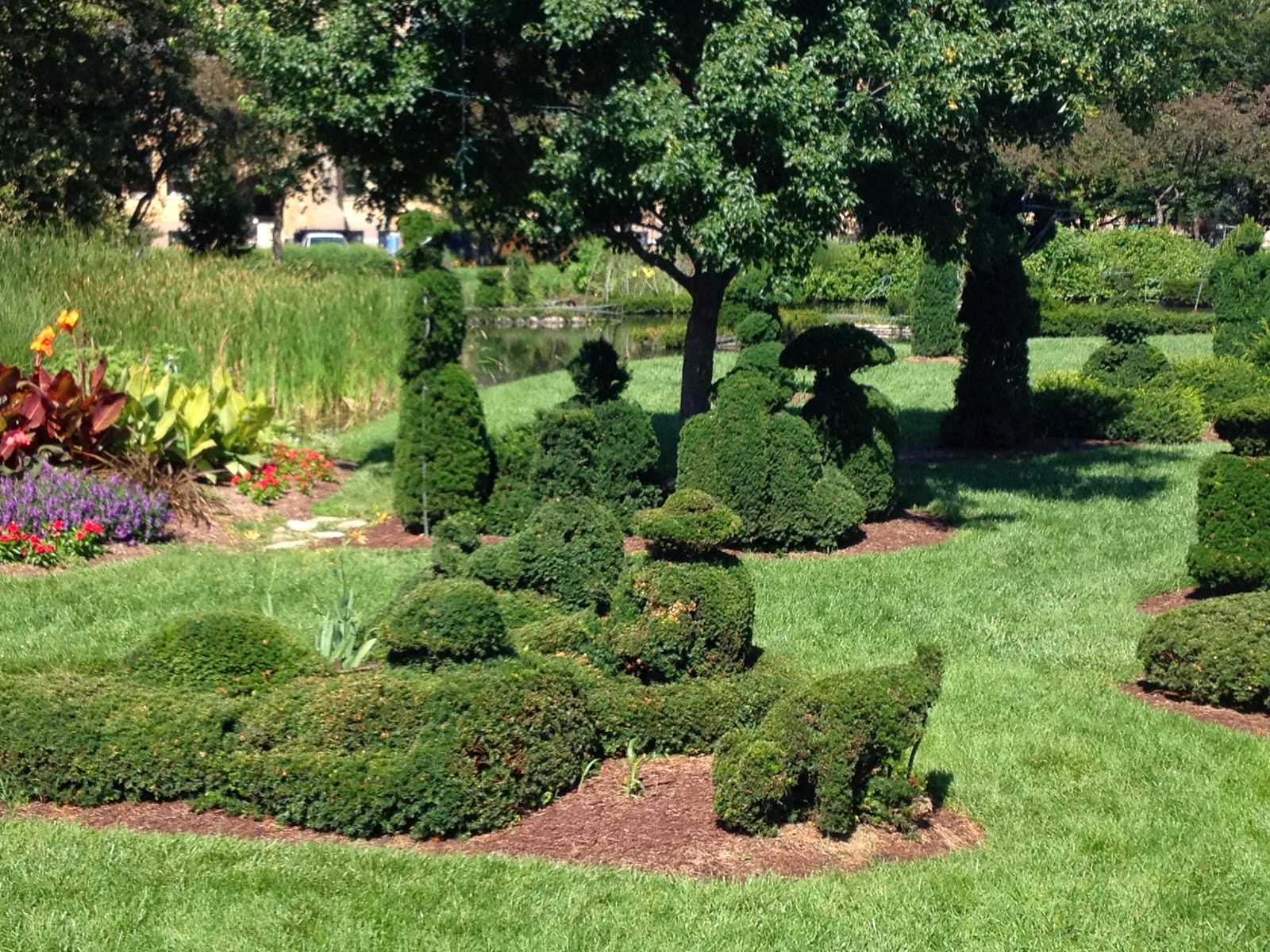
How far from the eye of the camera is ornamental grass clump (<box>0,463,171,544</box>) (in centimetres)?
989

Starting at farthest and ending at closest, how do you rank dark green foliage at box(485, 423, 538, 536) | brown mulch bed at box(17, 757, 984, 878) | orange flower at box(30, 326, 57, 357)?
dark green foliage at box(485, 423, 538, 536) → orange flower at box(30, 326, 57, 357) → brown mulch bed at box(17, 757, 984, 878)

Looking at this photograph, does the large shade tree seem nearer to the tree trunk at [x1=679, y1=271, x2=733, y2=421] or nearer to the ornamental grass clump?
the tree trunk at [x1=679, y1=271, x2=733, y2=421]

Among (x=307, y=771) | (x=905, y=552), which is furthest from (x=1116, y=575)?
(x=307, y=771)

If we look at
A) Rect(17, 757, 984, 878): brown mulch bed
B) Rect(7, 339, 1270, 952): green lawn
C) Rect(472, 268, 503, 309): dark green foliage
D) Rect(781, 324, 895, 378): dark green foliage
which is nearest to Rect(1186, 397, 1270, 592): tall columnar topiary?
Rect(7, 339, 1270, 952): green lawn

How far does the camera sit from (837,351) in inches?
439

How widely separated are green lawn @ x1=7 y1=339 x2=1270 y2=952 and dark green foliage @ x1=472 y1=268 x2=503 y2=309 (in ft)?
94.2

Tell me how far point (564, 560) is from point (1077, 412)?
979cm

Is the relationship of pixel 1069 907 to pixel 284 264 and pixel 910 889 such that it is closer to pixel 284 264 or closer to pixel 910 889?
pixel 910 889

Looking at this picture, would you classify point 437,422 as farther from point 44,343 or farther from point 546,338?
point 546,338

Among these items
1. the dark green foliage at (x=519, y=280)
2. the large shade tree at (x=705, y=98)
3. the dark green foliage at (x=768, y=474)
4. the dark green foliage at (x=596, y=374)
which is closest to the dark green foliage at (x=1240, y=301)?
the large shade tree at (x=705, y=98)

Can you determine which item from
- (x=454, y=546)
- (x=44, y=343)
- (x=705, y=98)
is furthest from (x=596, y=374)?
(x=44, y=343)

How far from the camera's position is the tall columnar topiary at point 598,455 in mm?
10492

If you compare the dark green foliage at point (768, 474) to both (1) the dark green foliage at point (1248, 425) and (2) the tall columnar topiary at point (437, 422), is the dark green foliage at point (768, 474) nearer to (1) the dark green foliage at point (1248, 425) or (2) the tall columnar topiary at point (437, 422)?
(2) the tall columnar topiary at point (437, 422)

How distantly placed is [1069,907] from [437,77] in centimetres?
911
